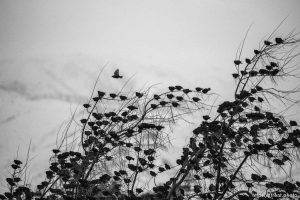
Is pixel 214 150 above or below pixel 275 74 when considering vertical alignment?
below

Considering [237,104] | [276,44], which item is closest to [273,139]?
[237,104]

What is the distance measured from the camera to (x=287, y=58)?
9.77 feet

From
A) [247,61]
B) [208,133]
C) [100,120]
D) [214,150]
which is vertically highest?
[247,61]

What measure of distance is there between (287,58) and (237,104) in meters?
0.87

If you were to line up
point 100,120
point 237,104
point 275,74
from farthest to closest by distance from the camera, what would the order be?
point 100,120
point 275,74
point 237,104

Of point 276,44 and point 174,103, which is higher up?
point 276,44

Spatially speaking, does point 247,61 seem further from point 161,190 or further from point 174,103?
point 161,190

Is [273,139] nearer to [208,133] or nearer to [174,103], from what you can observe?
[208,133]

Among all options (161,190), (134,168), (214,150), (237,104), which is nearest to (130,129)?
(134,168)

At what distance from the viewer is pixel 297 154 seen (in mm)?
2932

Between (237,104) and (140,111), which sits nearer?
(237,104)

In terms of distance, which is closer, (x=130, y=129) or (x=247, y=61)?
(x=130, y=129)

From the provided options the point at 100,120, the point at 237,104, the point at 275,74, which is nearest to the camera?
the point at 237,104

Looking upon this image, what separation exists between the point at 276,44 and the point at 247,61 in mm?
411
